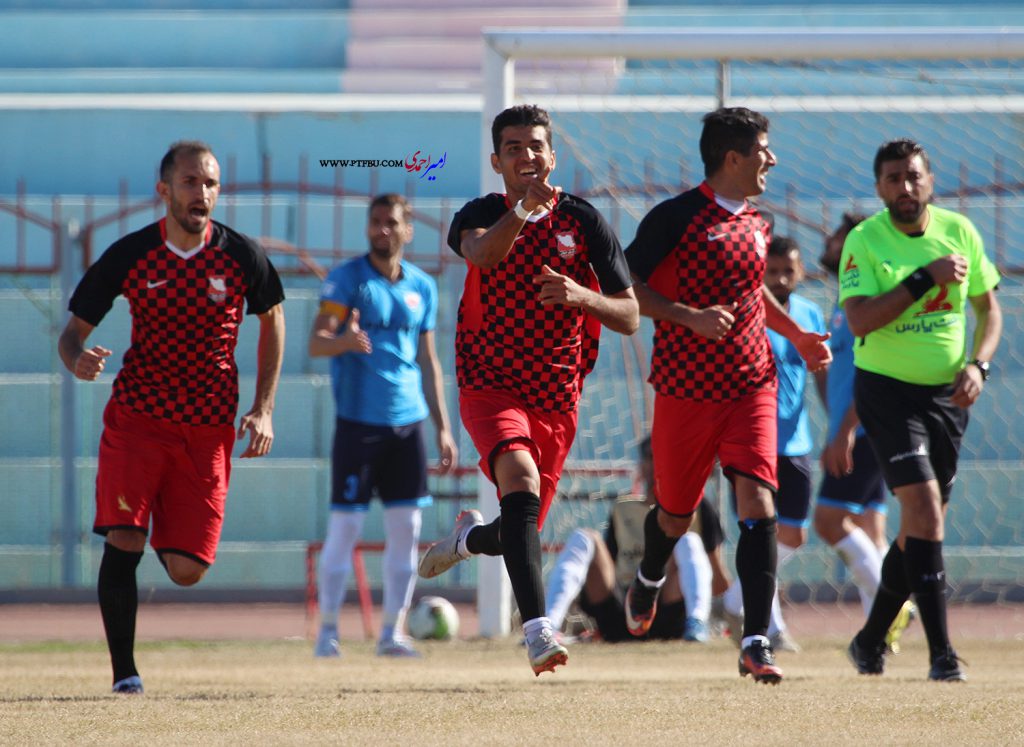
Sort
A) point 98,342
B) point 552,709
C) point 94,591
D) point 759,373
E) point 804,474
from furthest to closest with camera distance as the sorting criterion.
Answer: point 98,342 → point 94,591 → point 804,474 → point 759,373 → point 552,709

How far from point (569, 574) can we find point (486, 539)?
11.2 feet

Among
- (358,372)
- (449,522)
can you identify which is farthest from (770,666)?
(449,522)

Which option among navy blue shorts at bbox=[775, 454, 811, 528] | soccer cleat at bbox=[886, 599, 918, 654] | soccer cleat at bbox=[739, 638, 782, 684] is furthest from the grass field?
navy blue shorts at bbox=[775, 454, 811, 528]

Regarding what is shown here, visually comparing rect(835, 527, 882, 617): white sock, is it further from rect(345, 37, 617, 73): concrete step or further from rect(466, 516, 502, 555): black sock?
rect(345, 37, 617, 73): concrete step

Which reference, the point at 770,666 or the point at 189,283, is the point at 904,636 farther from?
the point at 189,283

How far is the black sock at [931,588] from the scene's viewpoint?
21.1 feet

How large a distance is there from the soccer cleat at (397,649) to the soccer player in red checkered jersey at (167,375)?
7.67 ft

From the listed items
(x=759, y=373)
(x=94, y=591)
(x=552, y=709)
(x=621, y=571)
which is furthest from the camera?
(x=94, y=591)

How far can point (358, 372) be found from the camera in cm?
874

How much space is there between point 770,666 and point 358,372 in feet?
11.8

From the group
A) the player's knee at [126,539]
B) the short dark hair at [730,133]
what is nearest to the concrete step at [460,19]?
the short dark hair at [730,133]

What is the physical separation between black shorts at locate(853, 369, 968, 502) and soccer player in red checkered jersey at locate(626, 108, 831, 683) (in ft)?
1.57

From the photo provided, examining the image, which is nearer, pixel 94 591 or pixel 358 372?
pixel 358 372

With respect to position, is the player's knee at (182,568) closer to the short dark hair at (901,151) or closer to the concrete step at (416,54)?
the short dark hair at (901,151)
